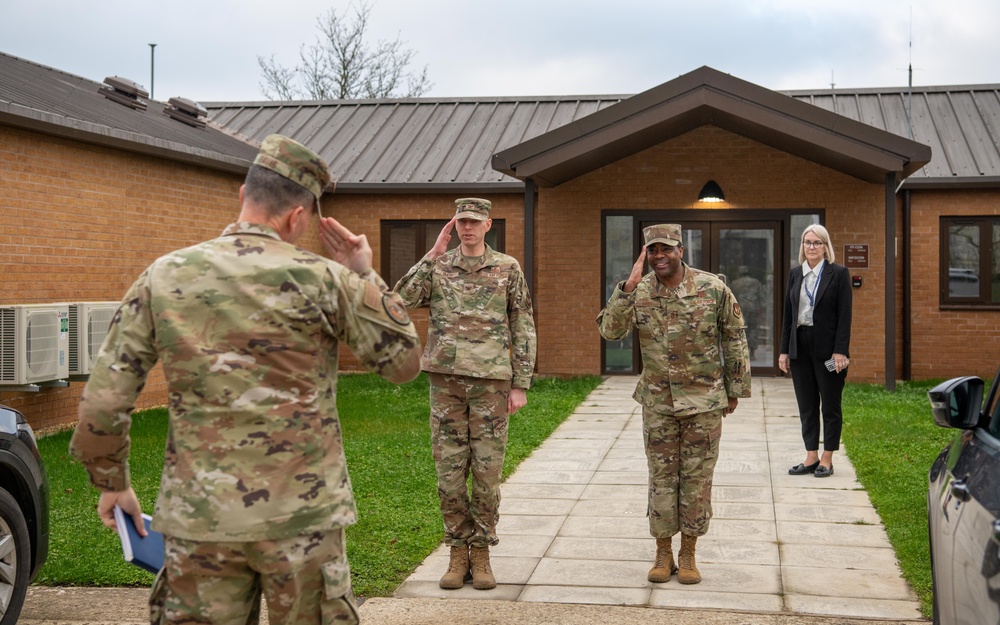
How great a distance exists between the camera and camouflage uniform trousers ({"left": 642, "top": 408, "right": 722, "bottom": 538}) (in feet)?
18.3

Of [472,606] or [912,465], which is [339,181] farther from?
[472,606]

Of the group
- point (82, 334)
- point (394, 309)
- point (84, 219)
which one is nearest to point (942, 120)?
point (84, 219)

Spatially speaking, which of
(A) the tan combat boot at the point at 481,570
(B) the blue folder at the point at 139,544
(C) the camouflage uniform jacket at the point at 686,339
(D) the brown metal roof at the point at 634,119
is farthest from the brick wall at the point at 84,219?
(B) the blue folder at the point at 139,544

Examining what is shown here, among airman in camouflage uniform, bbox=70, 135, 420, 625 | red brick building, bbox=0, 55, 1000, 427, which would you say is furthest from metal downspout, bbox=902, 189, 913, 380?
airman in camouflage uniform, bbox=70, 135, 420, 625

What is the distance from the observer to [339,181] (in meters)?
16.8

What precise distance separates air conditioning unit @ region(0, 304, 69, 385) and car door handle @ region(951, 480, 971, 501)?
8705 millimetres

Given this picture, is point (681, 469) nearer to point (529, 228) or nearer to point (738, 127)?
point (529, 228)

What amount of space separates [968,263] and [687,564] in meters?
11.5

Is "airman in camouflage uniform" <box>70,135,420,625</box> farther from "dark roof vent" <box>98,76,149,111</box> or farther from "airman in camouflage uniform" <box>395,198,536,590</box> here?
"dark roof vent" <box>98,76,149,111</box>

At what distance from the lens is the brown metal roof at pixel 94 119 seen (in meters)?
10.3

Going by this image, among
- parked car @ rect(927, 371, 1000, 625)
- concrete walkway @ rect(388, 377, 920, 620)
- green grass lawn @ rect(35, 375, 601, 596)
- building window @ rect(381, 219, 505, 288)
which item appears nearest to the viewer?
parked car @ rect(927, 371, 1000, 625)

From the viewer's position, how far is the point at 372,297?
9.75 feet

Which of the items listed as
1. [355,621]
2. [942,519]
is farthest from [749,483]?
[355,621]

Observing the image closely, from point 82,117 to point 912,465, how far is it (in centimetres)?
868
